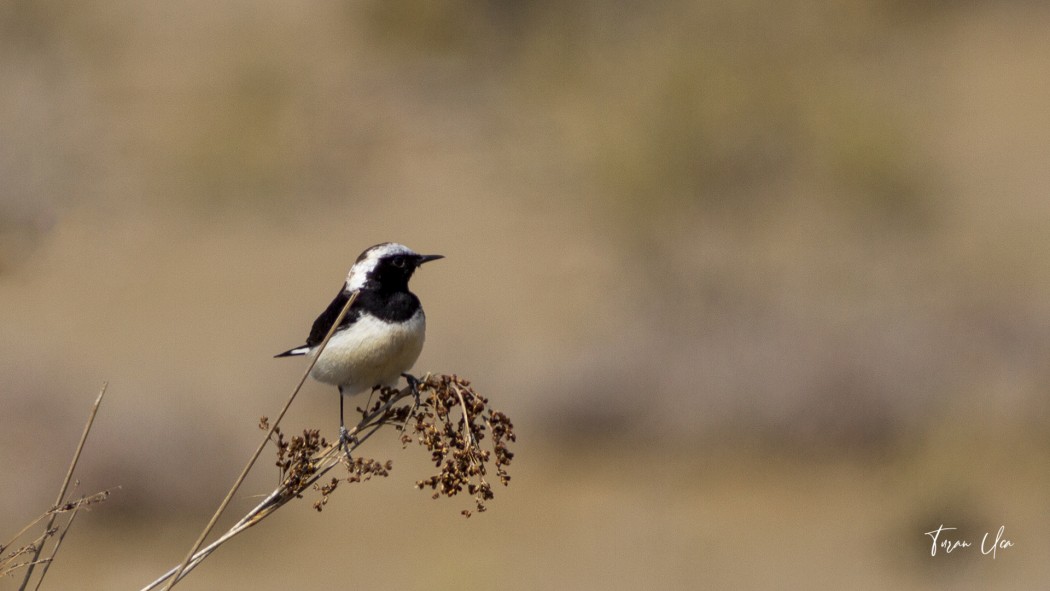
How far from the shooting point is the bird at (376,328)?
4.28m

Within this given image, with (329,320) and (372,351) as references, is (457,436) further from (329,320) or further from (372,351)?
(329,320)

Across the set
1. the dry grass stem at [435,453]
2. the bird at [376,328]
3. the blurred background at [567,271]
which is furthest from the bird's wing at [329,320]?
the dry grass stem at [435,453]

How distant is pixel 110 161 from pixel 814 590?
11.5m

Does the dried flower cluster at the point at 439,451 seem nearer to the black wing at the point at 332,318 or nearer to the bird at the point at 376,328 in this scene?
the bird at the point at 376,328

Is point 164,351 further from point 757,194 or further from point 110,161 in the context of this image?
point 757,194

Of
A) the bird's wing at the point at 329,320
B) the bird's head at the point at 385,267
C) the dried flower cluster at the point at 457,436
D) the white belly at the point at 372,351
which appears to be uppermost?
the bird's head at the point at 385,267

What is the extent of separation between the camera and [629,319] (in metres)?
12.7

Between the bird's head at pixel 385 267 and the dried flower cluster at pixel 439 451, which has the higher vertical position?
the bird's head at pixel 385 267

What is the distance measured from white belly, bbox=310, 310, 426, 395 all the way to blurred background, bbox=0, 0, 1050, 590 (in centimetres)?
102

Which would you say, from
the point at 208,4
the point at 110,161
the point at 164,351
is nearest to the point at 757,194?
the point at 164,351

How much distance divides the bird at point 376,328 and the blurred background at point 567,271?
1.01 meters

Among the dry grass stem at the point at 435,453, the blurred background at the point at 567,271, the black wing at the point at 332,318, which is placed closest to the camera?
the dry grass stem at the point at 435,453

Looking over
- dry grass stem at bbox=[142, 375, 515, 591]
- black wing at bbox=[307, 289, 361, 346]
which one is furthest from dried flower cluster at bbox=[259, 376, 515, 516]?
black wing at bbox=[307, 289, 361, 346]

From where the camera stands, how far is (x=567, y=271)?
14602mm
